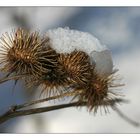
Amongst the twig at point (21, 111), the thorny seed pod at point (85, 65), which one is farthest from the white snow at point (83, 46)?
the twig at point (21, 111)

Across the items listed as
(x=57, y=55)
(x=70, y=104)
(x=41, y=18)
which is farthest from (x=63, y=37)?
(x=41, y=18)

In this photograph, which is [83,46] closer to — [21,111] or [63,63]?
[63,63]

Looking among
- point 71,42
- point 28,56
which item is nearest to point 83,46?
point 71,42

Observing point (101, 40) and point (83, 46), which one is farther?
point (101, 40)

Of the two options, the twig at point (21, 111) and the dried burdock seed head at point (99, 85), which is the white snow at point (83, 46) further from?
the twig at point (21, 111)

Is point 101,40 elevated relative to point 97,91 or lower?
elevated
